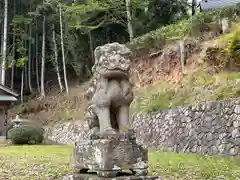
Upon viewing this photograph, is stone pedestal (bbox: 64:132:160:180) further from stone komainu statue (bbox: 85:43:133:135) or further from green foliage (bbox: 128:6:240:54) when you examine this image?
green foliage (bbox: 128:6:240:54)

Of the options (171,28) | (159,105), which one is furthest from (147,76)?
(159,105)

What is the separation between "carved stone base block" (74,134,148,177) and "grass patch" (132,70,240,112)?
8.08 metres

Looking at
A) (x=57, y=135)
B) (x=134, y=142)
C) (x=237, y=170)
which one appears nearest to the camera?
(x=134, y=142)

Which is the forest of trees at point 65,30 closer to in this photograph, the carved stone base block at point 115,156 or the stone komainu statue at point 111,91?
the stone komainu statue at point 111,91

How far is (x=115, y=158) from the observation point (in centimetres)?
518

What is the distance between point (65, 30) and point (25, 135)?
1290 centimetres

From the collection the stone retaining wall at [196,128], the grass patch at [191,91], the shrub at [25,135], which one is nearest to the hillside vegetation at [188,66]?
the grass patch at [191,91]

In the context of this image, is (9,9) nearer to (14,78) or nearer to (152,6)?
(14,78)

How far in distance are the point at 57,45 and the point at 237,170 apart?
92.1 ft

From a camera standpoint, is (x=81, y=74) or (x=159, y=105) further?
(x=81, y=74)

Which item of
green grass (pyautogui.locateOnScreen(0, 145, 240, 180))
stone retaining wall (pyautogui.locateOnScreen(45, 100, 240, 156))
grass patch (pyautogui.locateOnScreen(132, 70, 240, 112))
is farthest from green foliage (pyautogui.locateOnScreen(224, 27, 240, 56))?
green grass (pyautogui.locateOnScreen(0, 145, 240, 180))

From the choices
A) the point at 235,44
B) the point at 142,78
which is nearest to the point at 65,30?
the point at 142,78

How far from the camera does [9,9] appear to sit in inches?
1535

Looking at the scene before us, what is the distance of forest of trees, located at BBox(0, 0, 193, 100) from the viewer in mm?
27734
